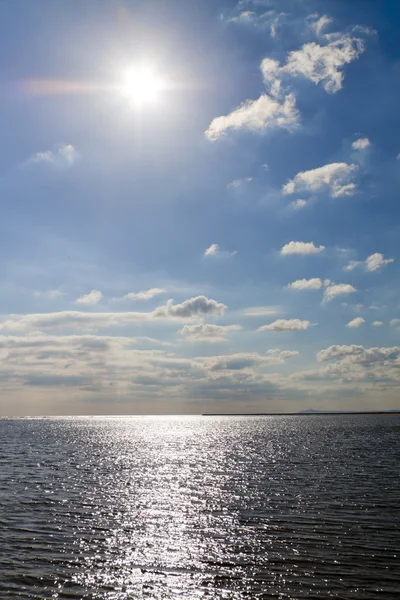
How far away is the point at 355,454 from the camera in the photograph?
94.9 metres

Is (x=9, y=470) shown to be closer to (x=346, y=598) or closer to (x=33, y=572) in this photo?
(x=33, y=572)

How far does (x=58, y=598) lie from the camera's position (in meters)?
23.2

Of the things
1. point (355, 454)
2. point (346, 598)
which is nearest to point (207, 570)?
point (346, 598)

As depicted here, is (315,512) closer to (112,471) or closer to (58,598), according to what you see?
(58,598)

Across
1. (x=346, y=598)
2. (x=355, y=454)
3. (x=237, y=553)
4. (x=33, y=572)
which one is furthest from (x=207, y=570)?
(x=355, y=454)

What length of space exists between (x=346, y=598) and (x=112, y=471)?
55757 millimetres

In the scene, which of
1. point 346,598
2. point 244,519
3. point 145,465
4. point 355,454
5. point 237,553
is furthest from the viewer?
point 355,454

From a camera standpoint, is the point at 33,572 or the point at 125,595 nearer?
the point at 125,595

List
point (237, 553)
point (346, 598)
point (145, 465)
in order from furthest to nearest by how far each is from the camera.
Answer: point (145, 465)
point (237, 553)
point (346, 598)

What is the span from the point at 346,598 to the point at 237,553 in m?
9.10

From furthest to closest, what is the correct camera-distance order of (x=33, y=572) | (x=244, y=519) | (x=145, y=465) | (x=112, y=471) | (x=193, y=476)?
1. (x=145, y=465)
2. (x=112, y=471)
3. (x=193, y=476)
4. (x=244, y=519)
5. (x=33, y=572)

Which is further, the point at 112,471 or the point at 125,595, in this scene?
the point at 112,471

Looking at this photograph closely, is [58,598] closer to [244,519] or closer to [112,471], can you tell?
[244,519]

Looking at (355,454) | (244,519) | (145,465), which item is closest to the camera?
(244,519)
